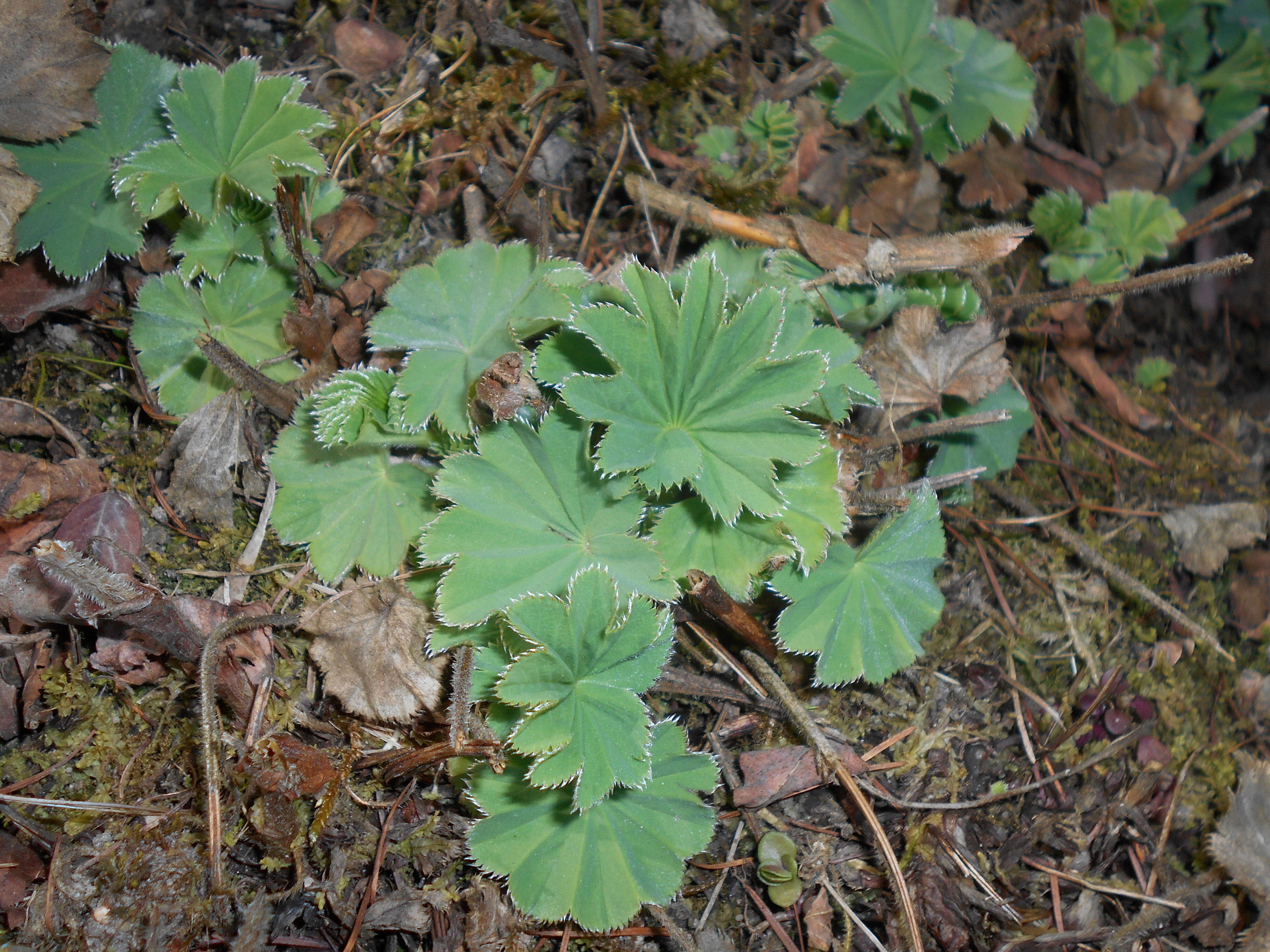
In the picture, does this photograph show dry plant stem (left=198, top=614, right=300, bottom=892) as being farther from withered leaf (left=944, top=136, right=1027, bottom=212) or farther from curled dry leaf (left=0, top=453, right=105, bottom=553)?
withered leaf (left=944, top=136, right=1027, bottom=212)

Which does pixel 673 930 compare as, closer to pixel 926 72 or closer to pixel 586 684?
pixel 586 684

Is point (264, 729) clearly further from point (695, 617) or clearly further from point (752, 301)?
point (752, 301)

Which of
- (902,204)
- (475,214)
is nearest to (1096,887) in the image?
(902,204)

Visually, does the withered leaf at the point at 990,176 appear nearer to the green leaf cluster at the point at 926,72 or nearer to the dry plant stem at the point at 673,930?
the green leaf cluster at the point at 926,72

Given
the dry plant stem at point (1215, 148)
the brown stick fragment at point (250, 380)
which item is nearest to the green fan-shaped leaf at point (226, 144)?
the brown stick fragment at point (250, 380)

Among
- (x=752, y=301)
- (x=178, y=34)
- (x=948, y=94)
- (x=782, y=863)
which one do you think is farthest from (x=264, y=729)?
(x=948, y=94)
